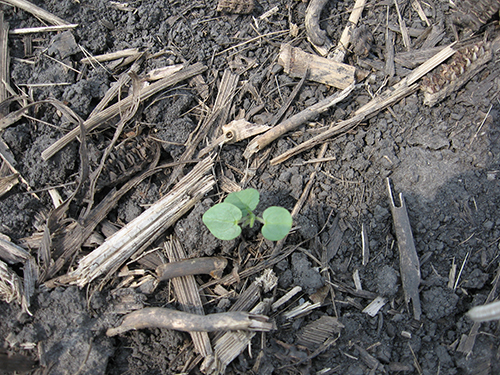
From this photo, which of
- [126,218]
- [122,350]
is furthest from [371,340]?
[126,218]

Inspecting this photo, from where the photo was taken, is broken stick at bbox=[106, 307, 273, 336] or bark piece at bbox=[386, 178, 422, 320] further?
bark piece at bbox=[386, 178, 422, 320]

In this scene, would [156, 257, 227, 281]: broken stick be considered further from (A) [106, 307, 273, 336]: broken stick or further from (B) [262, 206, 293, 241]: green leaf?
(B) [262, 206, 293, 241]: green leaf

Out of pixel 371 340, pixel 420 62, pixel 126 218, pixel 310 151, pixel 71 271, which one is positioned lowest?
pixel 371 340

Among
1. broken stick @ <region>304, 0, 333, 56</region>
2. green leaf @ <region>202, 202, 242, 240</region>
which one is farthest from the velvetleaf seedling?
broken stick @ <region>304, 0, 333, 56</region>

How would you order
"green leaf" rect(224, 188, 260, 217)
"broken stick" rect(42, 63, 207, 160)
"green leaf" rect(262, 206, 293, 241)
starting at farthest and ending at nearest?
"broken stick" rect(42, 63, 207, 160) < "green leaf" rect(224, 188, 260, 217) < "green leaf" rect(262, 206, 293, 241)

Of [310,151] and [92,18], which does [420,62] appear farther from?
[92,18]

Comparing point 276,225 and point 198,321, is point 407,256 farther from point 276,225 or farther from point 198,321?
point 198,321

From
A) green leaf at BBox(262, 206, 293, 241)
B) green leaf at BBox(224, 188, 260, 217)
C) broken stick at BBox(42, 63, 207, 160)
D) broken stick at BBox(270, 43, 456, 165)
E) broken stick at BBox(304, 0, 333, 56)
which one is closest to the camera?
green leaf at BBox(262, 206, 293, 241)
